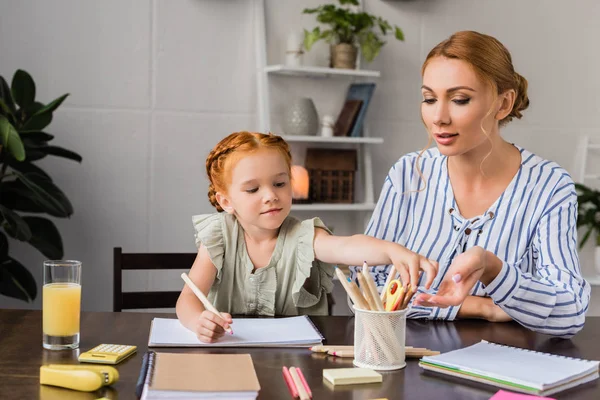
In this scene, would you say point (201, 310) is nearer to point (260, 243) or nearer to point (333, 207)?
point (260, 243)

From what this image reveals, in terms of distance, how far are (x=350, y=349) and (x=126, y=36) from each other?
97.8 inches

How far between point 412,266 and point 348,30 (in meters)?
2.34

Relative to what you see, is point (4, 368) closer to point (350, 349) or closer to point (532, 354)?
point (350, 349)

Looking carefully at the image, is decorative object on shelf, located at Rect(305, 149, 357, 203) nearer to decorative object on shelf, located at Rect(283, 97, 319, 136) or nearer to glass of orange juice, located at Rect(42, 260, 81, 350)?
decorative object on shelf, located at Rect(283, 97, 319, 136)

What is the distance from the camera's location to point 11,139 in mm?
2727

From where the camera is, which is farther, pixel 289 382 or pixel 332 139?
pixel 332 139

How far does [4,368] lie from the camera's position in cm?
119

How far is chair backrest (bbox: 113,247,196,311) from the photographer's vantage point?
209 centimetres

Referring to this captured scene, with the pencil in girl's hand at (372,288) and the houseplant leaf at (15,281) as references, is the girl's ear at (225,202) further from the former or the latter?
the houseplant leaf at (15,281)

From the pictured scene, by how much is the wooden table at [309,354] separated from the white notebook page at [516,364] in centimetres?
3

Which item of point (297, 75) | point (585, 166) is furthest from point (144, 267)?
point (585, 166)

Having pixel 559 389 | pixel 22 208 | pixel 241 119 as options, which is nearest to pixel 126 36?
pixel 241 119

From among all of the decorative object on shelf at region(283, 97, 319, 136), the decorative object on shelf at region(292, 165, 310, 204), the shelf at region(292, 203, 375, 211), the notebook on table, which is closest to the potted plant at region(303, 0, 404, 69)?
the decorative object on shelf at region(283, 97, 319, 136)

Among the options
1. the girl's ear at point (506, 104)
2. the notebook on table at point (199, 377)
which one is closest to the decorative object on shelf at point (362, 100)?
the girl's ear at point (506, 104)
